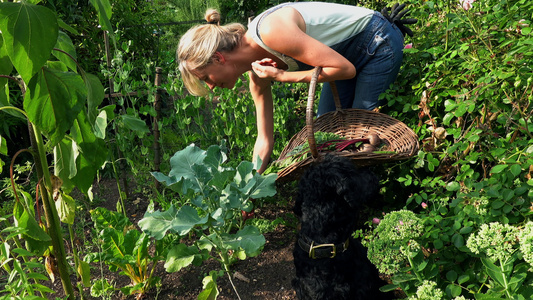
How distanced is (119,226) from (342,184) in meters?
1.19

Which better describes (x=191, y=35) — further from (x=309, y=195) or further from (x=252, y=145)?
(x=309, y=195)

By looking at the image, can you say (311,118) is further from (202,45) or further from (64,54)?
(64,54)

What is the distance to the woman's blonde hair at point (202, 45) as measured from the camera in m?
2.13

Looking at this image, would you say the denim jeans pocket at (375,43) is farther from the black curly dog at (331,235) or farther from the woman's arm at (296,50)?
the black curly dog at (331,235)

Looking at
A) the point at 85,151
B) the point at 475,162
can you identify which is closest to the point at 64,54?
the point at 85,151

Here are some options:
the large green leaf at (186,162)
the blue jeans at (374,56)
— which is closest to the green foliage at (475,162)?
the blue jeans at (374,56)

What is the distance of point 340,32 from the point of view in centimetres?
225

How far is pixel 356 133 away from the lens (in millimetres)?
2252

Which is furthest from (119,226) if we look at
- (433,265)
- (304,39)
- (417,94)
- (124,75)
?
(417,94)

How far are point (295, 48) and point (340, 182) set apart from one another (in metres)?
0.78

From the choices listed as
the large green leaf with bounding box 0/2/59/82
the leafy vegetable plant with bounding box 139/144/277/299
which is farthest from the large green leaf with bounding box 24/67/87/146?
the leafy vegetable plant with bounding box 139/144/277/299

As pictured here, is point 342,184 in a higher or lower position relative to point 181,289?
higher

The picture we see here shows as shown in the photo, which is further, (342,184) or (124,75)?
(124,75)

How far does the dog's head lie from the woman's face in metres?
0.84
